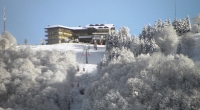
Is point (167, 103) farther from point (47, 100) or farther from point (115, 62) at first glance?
point (47, 100)

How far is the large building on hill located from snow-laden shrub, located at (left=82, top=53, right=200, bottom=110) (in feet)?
225

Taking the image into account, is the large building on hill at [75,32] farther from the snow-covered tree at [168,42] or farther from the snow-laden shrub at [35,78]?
the snow-laden shrub at [35,78]

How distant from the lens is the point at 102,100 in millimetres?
35406

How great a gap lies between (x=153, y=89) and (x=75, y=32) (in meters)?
89.9

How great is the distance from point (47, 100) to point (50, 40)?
73.6 m

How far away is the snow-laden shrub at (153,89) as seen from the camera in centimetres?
3106

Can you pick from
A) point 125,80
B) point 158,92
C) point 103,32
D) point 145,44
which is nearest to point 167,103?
point 158,92

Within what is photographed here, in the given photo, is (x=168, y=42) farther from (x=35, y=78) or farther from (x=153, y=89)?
(x=35, y=78)

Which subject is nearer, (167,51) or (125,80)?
(125,80)

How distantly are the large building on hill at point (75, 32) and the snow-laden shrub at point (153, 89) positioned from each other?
2701 inches

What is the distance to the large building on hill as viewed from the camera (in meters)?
111

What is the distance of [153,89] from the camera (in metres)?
35.0

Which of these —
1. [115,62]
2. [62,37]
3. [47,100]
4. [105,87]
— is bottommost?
[47,100]

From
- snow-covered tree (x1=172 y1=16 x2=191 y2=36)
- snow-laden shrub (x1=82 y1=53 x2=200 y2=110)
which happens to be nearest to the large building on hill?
snow-covered tree (x1=172 y1=16 x2=191 y2=36)
